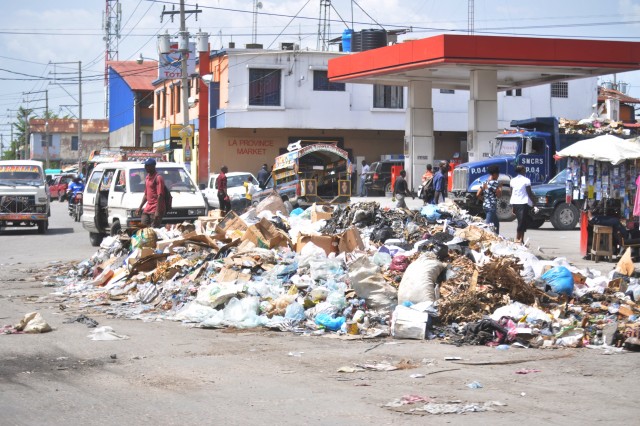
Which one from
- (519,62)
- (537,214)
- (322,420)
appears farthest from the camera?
(519,62)

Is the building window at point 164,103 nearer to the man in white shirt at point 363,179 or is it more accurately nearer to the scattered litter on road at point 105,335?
the man in white shirt at point 363,179

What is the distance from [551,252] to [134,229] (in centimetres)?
881

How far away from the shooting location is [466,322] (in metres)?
10.3

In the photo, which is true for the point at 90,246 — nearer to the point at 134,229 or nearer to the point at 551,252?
the point at 134,229

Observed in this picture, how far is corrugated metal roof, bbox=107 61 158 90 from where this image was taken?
7200 centimetres

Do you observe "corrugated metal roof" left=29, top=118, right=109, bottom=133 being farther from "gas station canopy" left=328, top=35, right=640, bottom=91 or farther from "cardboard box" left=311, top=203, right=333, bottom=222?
"cardboard box" left=311, top=203, right=333, bottom=222

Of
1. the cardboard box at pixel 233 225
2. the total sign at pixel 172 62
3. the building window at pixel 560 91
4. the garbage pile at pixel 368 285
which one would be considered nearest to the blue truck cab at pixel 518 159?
the garbage pile at pixel 368 285

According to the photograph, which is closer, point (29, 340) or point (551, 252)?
point (29, 340)

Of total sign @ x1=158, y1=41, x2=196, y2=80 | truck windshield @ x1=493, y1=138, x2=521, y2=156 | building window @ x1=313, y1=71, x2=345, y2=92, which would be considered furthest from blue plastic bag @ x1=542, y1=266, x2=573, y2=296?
building window @ x1=313, y1=71, x2=345, y2=92

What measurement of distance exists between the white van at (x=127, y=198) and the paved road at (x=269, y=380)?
29.7 feet

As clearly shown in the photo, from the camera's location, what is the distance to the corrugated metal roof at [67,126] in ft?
367

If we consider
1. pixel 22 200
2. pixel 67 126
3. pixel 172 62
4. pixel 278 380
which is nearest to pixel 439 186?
pixel 22 200

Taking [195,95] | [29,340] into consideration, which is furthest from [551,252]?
[195,95]

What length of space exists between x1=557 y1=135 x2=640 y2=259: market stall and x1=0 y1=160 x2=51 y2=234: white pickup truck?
640 inches
